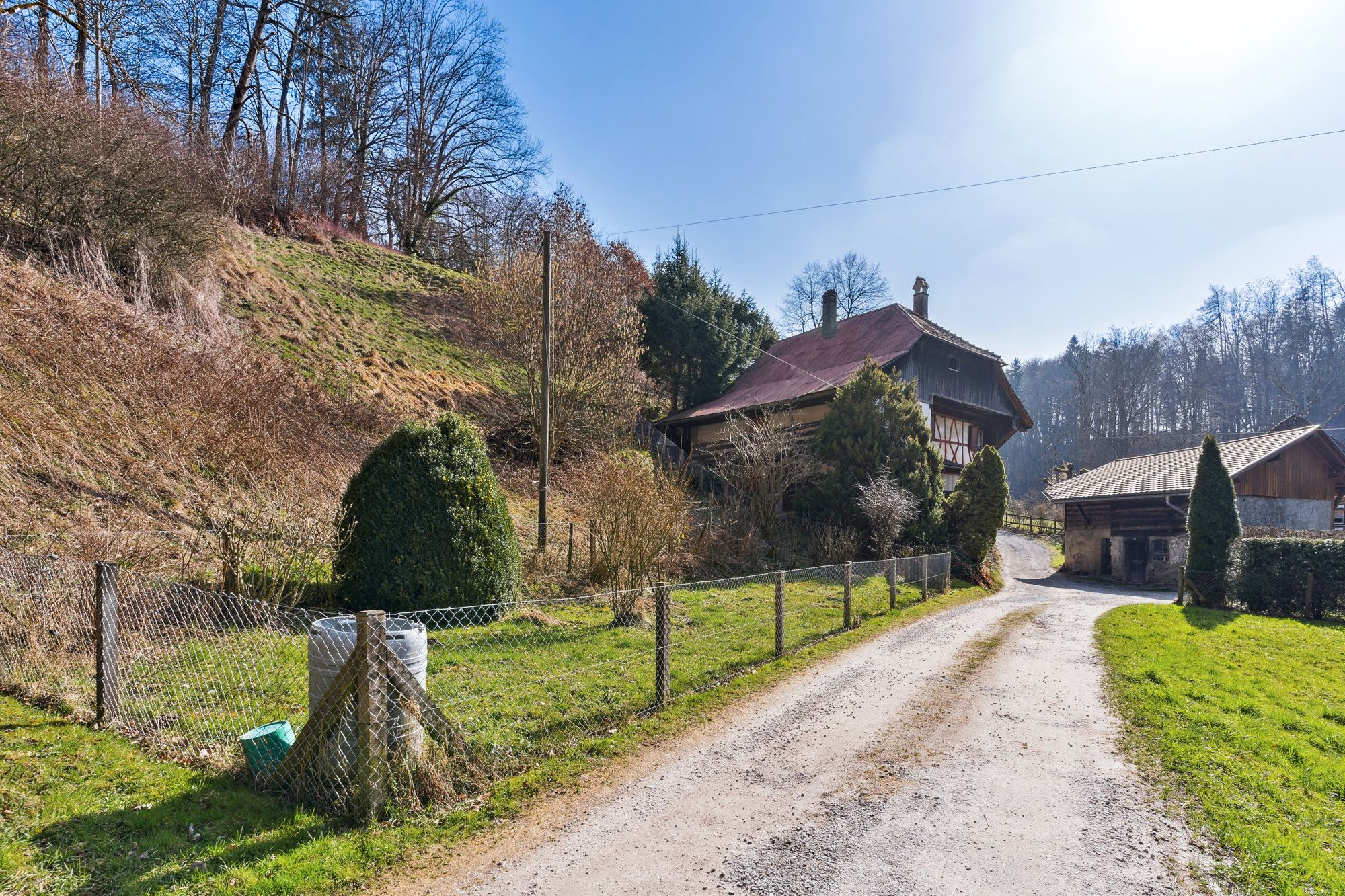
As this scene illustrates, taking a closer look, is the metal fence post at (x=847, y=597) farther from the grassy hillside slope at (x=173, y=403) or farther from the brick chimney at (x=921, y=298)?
the brick chimney at (x=921, y=298)

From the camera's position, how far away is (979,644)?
8.91 meters

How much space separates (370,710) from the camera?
11.4 feet

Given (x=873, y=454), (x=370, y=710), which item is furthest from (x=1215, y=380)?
(x=370, y=710)

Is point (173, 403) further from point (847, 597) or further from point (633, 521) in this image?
point (847, 597)

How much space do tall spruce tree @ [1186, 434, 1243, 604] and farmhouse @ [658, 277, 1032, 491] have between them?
8.18m

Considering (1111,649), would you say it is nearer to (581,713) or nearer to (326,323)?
(581,713)

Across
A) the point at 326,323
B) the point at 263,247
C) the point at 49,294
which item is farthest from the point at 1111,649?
the point at 263,247

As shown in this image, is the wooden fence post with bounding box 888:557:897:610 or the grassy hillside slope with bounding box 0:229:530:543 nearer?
the grassy hillside slope with bounding box 0:229:530:543

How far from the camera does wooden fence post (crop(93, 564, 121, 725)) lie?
445 cm

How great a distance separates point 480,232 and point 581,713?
3111 centimetres

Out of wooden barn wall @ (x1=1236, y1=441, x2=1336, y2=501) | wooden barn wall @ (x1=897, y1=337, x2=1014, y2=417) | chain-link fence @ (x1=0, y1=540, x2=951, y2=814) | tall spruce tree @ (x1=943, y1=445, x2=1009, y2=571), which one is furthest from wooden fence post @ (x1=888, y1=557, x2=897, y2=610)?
wooden barn wall @ (x1=1236, y1=441, x2=1336, y2=501)

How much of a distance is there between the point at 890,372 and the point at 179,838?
20.9m

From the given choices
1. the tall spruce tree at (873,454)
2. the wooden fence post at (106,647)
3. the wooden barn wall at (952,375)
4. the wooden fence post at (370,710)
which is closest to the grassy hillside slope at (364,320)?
the tall spruce tree at (873,454)

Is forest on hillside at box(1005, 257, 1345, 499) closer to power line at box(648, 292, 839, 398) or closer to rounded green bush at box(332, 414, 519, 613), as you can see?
power line at box(648, 292, 839, 398)
